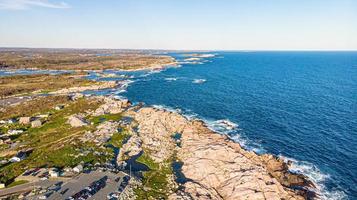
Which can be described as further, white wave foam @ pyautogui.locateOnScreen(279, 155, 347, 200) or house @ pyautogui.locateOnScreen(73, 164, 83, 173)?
house @ pyautogui.locateOnScreen(73, 164, 83, 173)

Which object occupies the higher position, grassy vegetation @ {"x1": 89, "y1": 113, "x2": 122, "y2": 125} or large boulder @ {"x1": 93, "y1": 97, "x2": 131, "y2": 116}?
large boulder @ {"x1": 93, "y1": 97, "x2": 131, "y2": 116}

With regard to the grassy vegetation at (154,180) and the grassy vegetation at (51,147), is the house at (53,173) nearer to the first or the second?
the grassy vegetation at (51,147)

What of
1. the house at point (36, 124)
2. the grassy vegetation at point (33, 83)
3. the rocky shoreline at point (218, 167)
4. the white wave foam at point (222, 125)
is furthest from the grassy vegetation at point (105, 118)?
the grassy vegetation at point (33, 83)

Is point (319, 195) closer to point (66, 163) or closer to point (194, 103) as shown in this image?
point (66, 163)

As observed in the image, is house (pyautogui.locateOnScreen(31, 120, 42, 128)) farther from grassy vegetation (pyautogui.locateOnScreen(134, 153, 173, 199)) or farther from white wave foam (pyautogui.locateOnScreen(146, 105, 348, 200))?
white wave foam (pyautogui.locateOnScreen(146, 105, 348, 200))

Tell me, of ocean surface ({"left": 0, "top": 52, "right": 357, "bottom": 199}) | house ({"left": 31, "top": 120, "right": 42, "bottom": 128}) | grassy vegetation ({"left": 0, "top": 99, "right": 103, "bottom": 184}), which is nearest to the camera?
grassy vegetation ({"left": 0, "top": 99, "right": 103, "bottom": 184})

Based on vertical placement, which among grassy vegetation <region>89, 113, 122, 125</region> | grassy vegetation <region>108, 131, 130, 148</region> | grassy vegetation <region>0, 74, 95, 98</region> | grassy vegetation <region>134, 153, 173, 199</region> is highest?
grassy vegetation <region>134, 153, 173, 199</region>

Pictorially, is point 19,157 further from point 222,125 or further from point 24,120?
point 222,125

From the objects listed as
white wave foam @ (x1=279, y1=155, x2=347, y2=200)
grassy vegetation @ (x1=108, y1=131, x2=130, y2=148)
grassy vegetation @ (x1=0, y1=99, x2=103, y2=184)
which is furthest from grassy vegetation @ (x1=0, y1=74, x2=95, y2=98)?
white wave foam @ (x1=279, y1=155, x2=347, y2=200)
